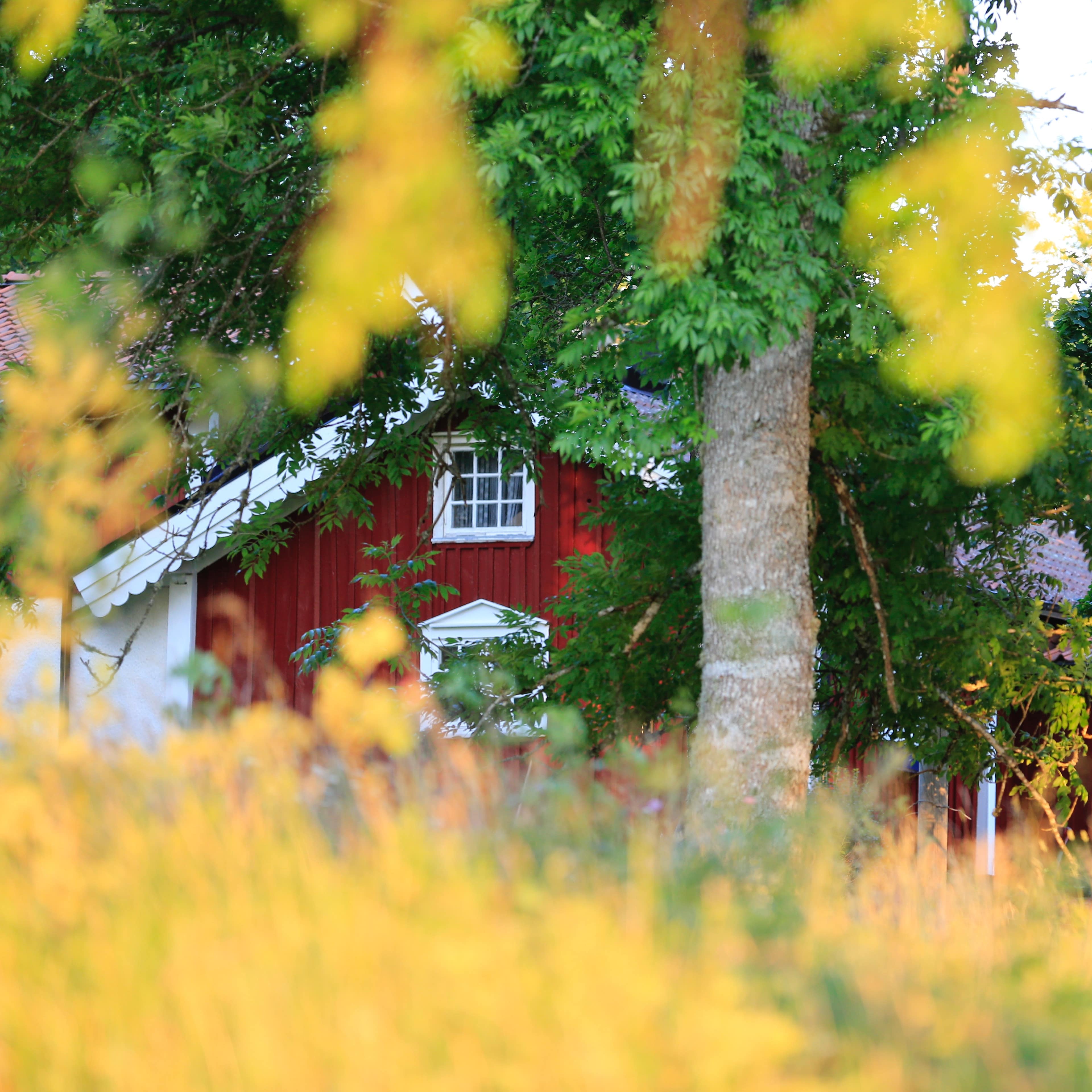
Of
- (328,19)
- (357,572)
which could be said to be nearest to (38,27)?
(328,19)

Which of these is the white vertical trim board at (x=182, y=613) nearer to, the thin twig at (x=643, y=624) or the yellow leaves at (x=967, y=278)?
the thin twig at (x=643, y=624)

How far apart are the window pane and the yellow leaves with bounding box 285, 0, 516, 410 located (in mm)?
6349

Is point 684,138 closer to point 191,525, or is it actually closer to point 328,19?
point 328,19

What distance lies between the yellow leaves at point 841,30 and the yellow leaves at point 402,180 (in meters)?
1.30

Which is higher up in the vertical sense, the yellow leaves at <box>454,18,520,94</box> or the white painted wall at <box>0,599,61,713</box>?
the yellow leaves at <box>454,18,520,94</box>

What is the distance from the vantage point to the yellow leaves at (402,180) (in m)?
6.01

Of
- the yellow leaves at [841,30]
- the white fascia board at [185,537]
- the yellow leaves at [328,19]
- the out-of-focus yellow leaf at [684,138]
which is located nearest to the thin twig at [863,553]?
the out-of-focus yellow leaf at [684,138]

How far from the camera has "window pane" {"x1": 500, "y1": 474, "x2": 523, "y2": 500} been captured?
13.7m

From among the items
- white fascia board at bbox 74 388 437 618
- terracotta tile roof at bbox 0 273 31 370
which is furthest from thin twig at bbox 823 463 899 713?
terracotta tile roof at bbox 0 273 31 370

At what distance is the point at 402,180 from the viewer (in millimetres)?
6051

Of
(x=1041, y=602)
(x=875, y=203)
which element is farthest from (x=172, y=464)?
(x=1041, y=602)

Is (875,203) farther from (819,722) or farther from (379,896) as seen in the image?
(379,896)

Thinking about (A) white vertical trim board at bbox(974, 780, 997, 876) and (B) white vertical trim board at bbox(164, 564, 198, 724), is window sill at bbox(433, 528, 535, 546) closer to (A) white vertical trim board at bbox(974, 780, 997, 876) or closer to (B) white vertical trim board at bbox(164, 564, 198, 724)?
(B) white vertical trim board at bbox(164, 564, 198, 724)

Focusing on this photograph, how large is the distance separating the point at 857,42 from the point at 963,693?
4494 mm
